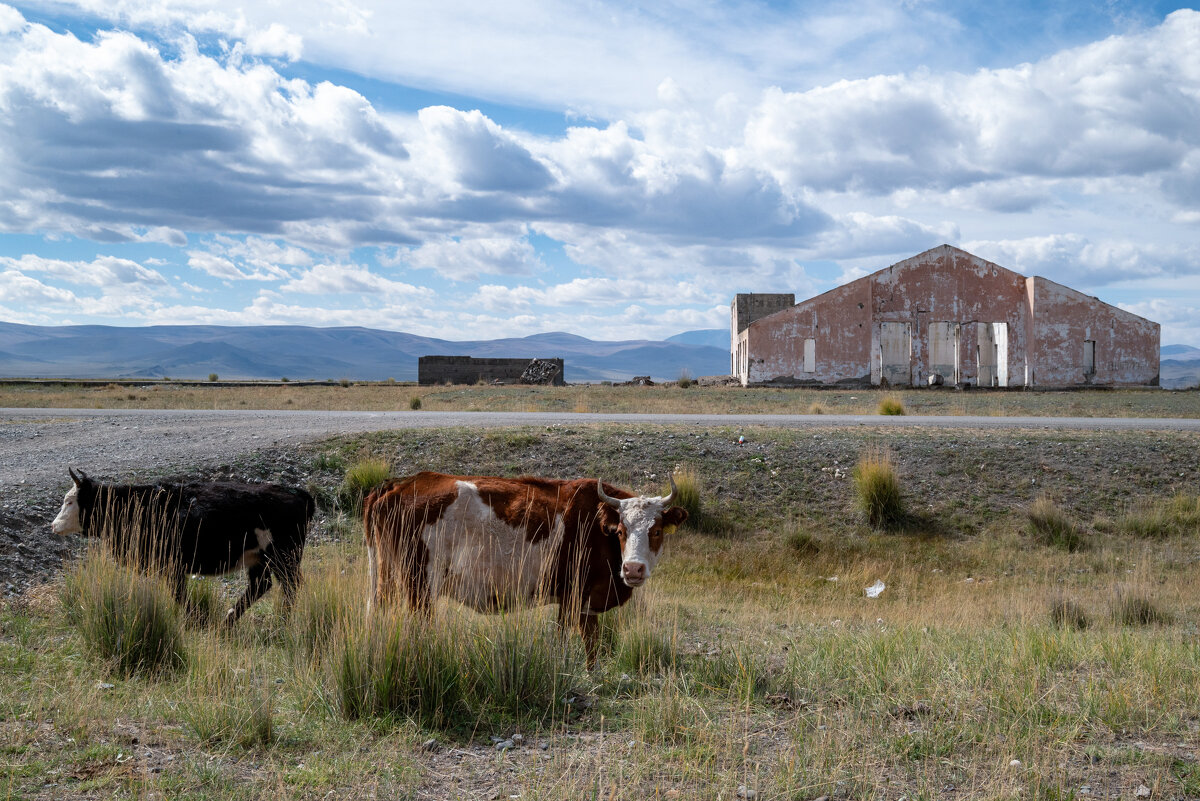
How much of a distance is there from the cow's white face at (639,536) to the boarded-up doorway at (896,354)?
3686 cm

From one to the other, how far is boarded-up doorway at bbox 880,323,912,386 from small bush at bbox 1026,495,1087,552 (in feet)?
94.2

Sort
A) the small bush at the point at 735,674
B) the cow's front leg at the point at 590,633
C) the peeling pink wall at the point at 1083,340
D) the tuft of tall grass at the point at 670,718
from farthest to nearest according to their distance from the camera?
the peeling pink wall at the point at 1083,340, the cow's front leg at the point at 590,633, the small bush at the point at 735,674, the tuft of tall grass at the point at 670,718

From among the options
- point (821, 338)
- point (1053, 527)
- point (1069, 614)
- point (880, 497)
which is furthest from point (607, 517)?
point (821, 338)

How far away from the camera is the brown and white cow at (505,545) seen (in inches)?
241

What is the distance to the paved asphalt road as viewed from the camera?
13.5 metres

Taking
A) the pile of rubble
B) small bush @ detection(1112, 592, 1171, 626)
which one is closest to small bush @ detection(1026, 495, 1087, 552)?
small bush @ detection(1112, 592, 1171, 626)

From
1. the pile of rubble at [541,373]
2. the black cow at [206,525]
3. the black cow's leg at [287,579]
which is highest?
the pile of rubble at [541,373]

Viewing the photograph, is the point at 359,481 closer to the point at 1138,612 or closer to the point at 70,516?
the point at 70,516

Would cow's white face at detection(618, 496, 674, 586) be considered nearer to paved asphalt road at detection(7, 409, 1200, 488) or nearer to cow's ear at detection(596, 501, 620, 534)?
cow's ear at detection(596, 501, 620, 534)

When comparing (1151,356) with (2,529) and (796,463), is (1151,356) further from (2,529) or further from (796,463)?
(2,529)

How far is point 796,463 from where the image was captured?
46.6ft

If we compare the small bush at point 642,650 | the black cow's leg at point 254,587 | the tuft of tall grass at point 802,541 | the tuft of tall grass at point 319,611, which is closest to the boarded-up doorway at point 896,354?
the tuft of tall grass at point 802,541

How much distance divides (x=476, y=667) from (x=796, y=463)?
9.75 meters

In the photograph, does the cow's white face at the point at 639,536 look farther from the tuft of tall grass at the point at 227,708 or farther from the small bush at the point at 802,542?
the small bush at the point at 802,542
